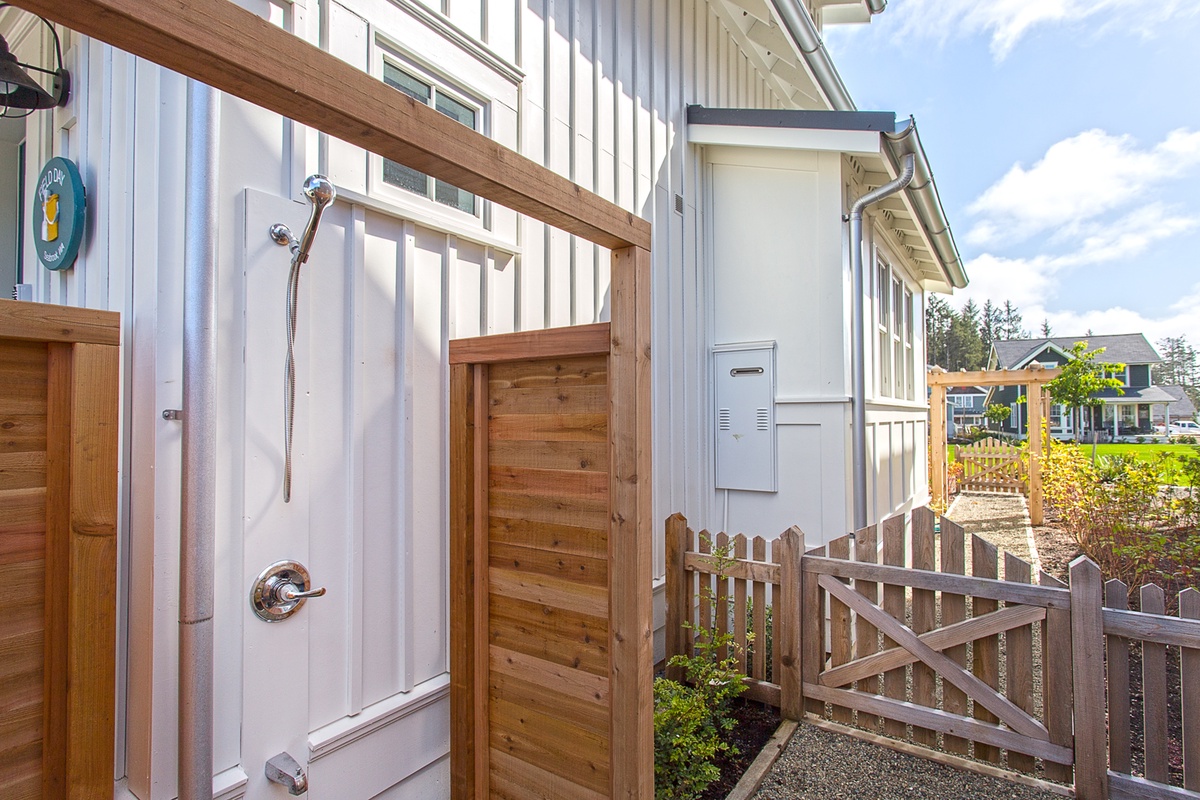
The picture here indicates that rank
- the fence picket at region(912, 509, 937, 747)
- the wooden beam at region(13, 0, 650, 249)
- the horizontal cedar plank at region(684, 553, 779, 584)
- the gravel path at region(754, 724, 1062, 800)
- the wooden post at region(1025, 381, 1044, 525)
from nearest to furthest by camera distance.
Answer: the wooden beam at region(13, 0, 650, 249)
the gravel path at region(754, 724, 1062, 800)
the fence picket at region(912, 509, 937, 747)
the horizontal cedar plank at region(684, 553, 779, 584)
the wooden post at region(1025, 381, 1044, 525)

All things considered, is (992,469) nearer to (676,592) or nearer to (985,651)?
(985,651)

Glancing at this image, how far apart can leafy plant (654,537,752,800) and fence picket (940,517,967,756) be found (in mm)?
1036

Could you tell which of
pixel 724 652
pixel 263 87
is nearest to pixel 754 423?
pixel 724 652

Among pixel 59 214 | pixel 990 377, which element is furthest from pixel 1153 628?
pixel 990 377

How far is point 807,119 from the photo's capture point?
4.28 metres

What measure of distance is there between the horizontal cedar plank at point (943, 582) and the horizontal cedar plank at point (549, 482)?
1.88 m

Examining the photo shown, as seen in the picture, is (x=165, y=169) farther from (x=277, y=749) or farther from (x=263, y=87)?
(x=277, y=749)

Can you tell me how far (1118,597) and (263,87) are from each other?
11.6ft

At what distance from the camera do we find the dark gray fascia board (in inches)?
164

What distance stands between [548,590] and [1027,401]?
37.5 ft

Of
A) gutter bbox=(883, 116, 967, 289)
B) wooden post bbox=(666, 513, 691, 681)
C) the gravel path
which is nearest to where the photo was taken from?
the gravel path

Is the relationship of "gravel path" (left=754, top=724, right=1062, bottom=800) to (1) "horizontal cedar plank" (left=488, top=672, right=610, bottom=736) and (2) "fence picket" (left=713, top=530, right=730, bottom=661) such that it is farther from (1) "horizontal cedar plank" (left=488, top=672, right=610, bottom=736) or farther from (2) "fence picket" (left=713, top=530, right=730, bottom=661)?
(1) "horizontal cedar plank" (left=488, top=672, right=610, bottom=736)

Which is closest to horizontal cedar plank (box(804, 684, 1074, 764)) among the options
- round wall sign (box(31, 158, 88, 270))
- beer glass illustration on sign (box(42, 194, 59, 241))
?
round wall sign (box(31, 158, 88, 270))

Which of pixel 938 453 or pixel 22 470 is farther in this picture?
pixel 938 453
